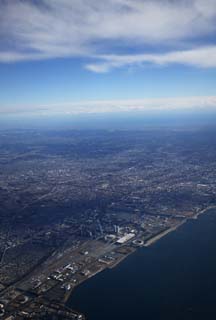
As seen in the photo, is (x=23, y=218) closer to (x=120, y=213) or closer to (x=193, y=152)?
(x=120, y=213)

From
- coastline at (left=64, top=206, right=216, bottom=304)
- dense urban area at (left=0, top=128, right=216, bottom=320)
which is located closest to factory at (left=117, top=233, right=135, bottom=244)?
dense urban area at (left=0, top=128, right=216, bottom=320)

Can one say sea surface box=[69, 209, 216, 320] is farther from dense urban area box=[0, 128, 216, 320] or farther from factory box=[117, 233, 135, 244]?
factory box=[117, 233, 135, 244]

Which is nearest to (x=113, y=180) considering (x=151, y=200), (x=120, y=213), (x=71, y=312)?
(x=151, y=200)

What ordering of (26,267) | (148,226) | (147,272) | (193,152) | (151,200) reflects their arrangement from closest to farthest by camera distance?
(147,272), (26,267), (148,226), (151,200), (193,152)

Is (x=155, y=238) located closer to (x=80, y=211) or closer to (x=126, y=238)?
(x=126, y=238)

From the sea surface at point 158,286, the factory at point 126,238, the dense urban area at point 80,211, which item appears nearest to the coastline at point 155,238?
the dense urban area at point 80,211

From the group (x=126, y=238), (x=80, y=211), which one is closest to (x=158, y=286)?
(x=126, y=238)

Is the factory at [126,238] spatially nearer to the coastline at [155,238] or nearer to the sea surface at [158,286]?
the coastline at [155,238]
